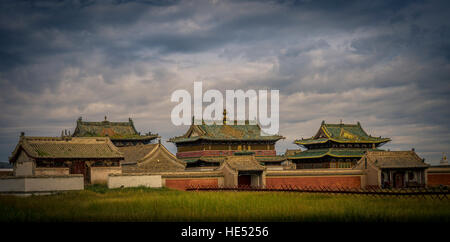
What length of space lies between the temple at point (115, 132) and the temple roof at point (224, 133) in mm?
4440

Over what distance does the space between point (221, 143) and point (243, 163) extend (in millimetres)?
10022

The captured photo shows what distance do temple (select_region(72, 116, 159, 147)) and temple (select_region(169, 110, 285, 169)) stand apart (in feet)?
14.9

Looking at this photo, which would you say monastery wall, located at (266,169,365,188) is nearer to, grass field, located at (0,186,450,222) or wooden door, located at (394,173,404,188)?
wooden door, located at (394,173,404,188)

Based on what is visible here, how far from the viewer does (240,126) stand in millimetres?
61281

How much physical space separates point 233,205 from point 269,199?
3.61 m

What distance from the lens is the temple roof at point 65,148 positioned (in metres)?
39.8

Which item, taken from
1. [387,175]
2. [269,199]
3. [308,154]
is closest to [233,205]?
[269,199]

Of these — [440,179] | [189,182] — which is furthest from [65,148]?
[440,179]

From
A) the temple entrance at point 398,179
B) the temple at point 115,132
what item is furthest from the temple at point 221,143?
the temple entrance at point 398,179

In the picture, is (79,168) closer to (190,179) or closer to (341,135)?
(190,179)

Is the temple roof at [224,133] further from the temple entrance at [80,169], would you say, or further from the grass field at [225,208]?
the grass field at [225,208]

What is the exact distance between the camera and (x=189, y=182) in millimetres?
45438

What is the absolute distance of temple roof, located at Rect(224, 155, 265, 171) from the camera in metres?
47.3
